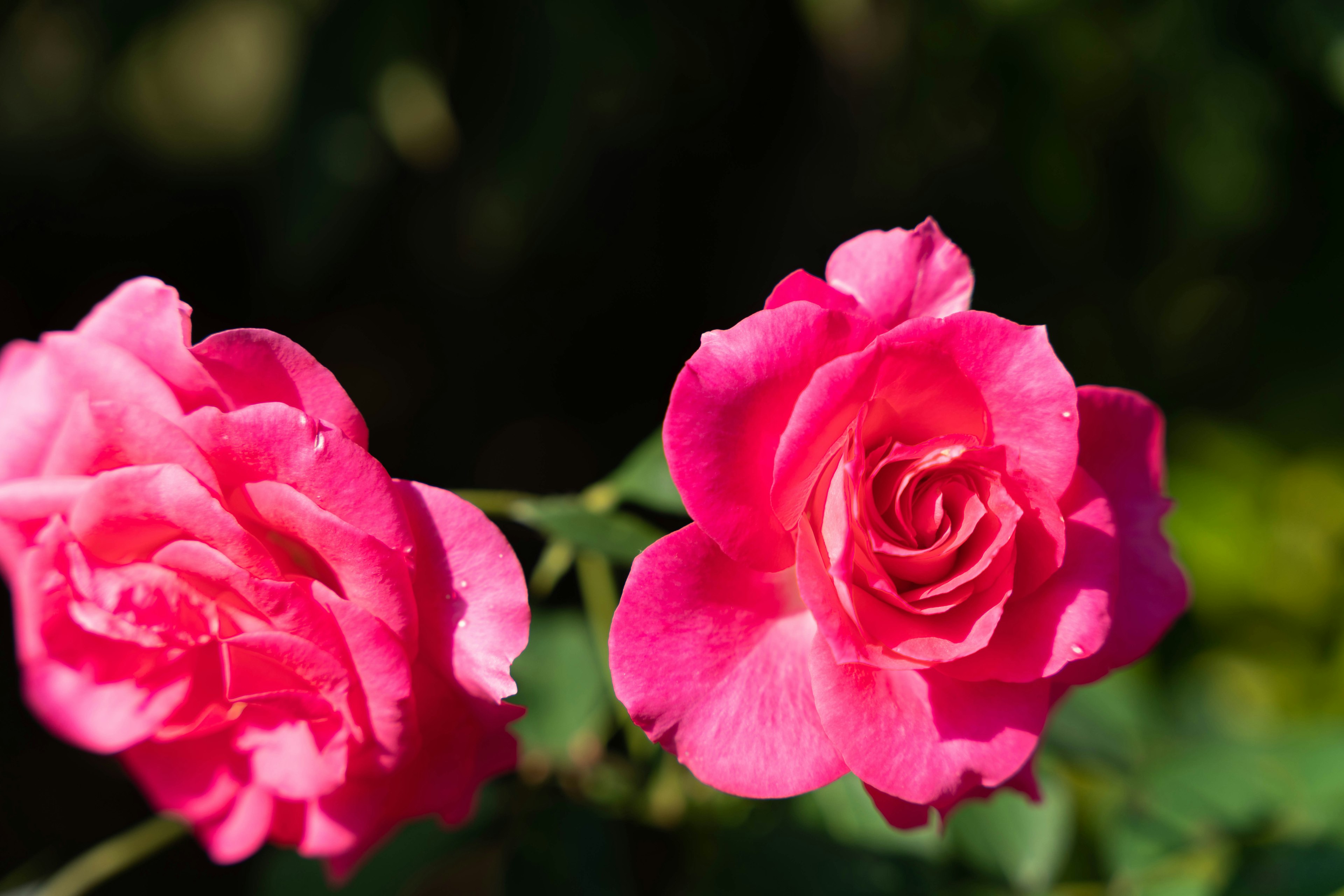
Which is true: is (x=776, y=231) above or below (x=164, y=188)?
below

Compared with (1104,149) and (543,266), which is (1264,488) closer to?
(1104,149)

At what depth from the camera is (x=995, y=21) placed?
56.4 inches

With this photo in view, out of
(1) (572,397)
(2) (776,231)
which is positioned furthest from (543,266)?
(2) (776,231)

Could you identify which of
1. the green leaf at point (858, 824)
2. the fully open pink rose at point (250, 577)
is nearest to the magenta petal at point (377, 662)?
the fully open pink rose at point (250, 577)

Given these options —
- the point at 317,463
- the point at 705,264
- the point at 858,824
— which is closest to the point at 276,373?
the point at 317,463

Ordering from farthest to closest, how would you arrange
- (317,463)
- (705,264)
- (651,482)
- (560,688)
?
(705,264) → (560,688) → (651,482) → (317,463)

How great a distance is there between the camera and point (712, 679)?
608 millimetres

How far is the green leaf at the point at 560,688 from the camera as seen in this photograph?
968 mm

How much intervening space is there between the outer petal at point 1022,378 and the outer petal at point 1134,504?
0.09 metres

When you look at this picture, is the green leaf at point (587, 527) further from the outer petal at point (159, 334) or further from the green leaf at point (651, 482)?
the outer petal at point (159, 334)

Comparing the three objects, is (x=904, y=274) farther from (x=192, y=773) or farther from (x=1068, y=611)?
(x=192, y=773)

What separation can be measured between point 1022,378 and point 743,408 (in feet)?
0.53

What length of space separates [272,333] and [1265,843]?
99 centimetres

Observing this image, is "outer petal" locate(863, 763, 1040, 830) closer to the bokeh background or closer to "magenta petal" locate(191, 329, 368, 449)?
the bokeh background
